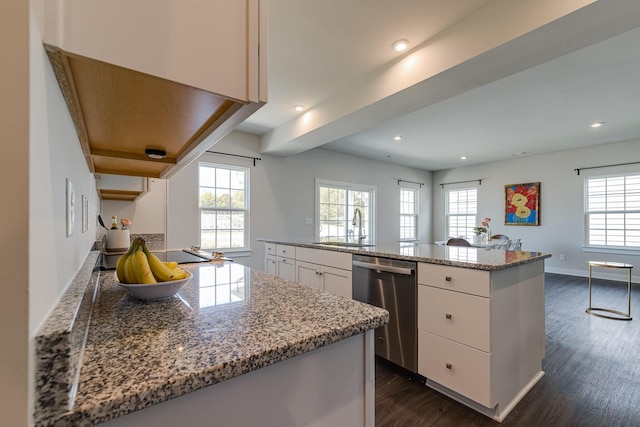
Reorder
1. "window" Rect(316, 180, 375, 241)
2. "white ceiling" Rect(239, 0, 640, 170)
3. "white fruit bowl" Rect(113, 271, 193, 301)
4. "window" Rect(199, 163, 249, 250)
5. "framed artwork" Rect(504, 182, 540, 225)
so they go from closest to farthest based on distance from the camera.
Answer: "white fruit bowl" Rect(113, 271, 193, 301) → "white ceiling" Rect(239, 0, 640, 170) → "window" Rect(199, 163, 249, 250) → "window" Rect(316, 180, 375, 241) → "framed artwork" Rect(504, 182, 540, 225)

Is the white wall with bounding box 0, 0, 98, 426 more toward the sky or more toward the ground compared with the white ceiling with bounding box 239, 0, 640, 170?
more toward the ground

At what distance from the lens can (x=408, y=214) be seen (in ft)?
24.8

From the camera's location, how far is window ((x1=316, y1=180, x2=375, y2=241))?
5645 mm

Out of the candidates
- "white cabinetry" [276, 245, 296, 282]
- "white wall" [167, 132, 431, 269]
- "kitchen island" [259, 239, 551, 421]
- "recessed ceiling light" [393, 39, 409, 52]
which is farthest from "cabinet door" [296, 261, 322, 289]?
"recessed ceiling light" [393, 39, 409, 52]

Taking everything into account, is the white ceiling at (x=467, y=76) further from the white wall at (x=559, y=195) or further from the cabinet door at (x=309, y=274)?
the cabinet door at (x=309, y=274)

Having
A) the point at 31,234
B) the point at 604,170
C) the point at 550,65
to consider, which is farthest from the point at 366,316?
the point at 604,170

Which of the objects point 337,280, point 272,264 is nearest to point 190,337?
point 337,280

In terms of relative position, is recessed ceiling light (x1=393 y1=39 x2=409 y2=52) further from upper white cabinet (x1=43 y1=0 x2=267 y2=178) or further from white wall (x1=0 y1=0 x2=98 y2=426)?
white wall (x1=0 y1=0 x2=98 y2=426)

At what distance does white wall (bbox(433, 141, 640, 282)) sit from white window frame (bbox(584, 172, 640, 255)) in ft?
0.36

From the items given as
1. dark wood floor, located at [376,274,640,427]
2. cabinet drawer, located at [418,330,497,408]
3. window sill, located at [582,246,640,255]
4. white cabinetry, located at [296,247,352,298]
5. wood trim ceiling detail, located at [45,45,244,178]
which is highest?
wood trim ceiling detail, located at [45,45,244,178]

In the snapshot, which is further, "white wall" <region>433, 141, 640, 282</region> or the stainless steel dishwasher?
"white wall" <region>433, 141, 640, 282</region>

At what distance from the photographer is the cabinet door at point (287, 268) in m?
3.09

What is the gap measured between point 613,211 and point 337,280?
19.9ft

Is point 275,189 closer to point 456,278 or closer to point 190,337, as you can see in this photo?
point 456,278
